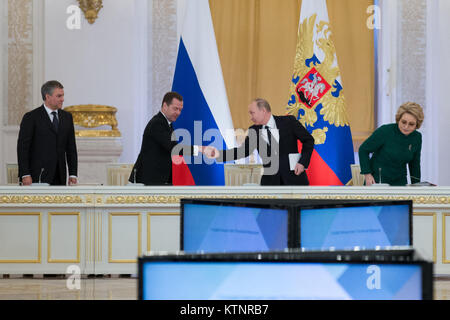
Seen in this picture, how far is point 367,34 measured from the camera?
9.67 m

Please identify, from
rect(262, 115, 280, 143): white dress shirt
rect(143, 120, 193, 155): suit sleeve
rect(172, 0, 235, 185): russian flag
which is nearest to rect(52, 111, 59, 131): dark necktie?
rect(143, 120, 193, 155): suit sleeve

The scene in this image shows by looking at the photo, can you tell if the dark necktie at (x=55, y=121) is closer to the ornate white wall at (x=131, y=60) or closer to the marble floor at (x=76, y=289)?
the marble floor at (x=76, y=289)

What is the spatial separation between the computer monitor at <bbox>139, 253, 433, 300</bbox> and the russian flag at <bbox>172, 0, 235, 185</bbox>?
5694 millimetres

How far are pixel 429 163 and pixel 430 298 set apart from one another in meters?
8.60

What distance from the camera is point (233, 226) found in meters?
2.36

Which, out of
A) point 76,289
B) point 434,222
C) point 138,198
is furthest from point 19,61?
point 434,222

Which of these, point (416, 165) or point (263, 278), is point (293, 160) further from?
point (263, 278)

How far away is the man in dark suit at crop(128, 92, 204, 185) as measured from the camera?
19.2 ft

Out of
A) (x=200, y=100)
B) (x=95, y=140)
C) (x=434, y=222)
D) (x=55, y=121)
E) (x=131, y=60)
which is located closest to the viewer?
(x=434, y=222)

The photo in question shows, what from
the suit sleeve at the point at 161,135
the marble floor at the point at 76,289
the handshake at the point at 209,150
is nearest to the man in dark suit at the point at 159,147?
the suit sleeve at the point at 161,135

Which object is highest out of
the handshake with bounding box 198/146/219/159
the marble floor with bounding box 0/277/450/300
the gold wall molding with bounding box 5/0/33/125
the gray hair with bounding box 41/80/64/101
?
the gold wall molding with bounding box 5/0/33/125

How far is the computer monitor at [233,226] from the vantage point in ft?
7.25

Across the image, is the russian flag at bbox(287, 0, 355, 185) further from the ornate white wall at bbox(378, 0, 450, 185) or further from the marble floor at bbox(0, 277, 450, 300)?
the marble floor at bbox(0, 277, 450, 300)

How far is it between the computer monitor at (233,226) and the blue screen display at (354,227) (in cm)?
8
